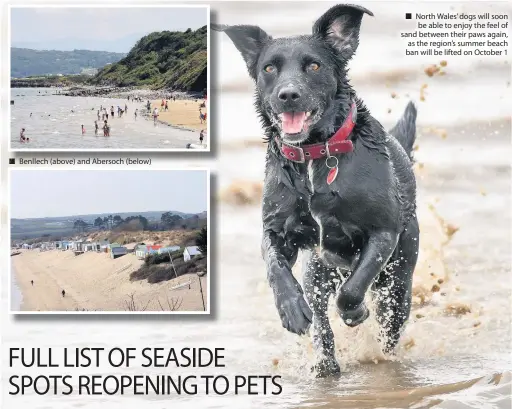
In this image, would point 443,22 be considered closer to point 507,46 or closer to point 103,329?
point 507,46

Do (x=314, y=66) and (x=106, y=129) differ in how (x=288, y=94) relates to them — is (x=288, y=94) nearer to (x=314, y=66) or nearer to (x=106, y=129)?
(x=314, y=66)

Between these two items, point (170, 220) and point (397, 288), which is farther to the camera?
point (170, 220)

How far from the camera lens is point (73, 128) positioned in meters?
7.95

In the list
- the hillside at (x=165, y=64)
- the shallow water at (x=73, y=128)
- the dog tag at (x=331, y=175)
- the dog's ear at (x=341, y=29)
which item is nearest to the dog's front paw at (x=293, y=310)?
the dog tag at (x=331, y=175)

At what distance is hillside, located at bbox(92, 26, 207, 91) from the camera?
7.98 m

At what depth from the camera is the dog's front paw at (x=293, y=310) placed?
6492mm

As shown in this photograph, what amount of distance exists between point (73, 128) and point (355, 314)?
106 inches

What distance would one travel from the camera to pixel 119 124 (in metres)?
7.99

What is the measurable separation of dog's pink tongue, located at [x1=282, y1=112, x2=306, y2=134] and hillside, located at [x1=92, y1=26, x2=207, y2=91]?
134 cm

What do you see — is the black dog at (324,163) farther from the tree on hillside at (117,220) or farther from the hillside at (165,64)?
the tree on hillside at (117,220)

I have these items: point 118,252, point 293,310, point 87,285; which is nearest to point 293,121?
point 293,310

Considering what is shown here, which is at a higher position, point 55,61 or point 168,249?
point 55,61

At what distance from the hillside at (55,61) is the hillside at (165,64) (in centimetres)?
9

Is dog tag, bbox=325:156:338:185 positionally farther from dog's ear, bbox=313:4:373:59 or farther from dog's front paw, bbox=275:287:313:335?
dog's front paw, bbox=275:287:313:335
